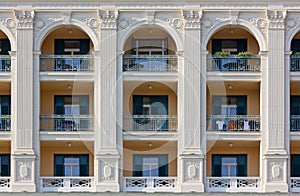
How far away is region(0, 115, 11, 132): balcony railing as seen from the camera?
42.0 meters

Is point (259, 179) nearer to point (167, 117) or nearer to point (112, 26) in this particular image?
point (167, 117)

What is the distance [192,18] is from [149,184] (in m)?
8.22

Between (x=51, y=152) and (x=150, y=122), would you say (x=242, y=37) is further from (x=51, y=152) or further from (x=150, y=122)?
(x=51, y=152)

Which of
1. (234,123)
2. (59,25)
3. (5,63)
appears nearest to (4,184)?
(5,63)

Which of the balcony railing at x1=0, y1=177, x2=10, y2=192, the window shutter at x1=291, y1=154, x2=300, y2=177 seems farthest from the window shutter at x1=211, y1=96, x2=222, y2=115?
the balcony railing at x1=0, y1=177, x2=10, y2=192

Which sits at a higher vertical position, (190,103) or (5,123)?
(190,103)

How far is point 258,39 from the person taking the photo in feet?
137

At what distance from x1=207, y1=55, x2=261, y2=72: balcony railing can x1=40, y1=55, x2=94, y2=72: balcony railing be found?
5.91m

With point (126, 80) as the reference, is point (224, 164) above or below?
below

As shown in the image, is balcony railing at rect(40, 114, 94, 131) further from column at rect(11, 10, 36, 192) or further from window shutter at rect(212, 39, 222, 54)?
window shutter at rect(212, 39, 222, 54)

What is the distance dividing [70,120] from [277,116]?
10086mm

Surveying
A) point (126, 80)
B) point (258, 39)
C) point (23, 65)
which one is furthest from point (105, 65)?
point (258, 39)

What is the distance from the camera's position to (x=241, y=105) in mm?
43812

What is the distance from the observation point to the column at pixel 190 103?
40.9m
